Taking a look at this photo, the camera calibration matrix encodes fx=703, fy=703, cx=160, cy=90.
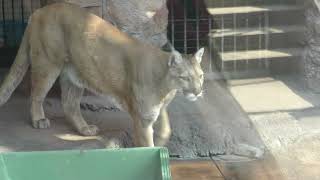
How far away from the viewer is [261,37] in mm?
4188

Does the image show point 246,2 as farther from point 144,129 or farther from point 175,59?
point 144,129

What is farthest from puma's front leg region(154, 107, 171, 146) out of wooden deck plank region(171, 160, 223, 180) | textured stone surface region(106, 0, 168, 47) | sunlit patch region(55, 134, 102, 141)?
textured stone surface region(106, 0, 168, 47)

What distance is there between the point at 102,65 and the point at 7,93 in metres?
0.76

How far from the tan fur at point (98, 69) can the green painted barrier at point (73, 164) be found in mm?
1776

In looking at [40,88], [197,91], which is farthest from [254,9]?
[40,88]

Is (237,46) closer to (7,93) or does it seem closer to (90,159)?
(7,93)

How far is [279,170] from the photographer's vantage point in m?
4.22

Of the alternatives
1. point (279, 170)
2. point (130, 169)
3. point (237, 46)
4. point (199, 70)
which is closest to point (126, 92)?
point (199, 70)

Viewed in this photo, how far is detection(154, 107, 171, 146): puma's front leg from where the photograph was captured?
4.36 meters

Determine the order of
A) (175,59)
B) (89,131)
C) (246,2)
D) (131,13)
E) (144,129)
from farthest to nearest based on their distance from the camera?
(131,13) → (89,131) → (246,2) → (144,129) → (175,59)

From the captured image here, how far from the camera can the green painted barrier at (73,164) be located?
2125 mm

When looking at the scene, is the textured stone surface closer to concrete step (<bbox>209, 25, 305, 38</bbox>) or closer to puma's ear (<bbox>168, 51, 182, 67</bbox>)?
concrete step (<bbox>209, 25, 305, 38</bbox>)

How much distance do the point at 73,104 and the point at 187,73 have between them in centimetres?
98

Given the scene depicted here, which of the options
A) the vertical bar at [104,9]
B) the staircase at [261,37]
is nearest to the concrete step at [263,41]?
the staircase at [261,37]
